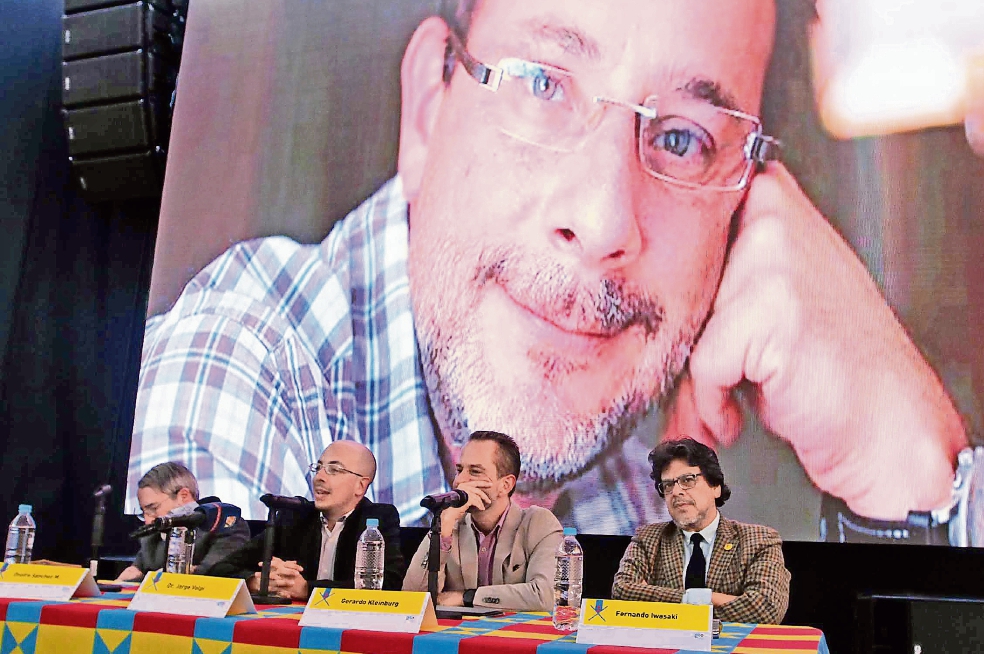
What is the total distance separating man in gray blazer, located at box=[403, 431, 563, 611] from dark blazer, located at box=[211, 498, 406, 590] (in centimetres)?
6

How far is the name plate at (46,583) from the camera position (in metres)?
1.78

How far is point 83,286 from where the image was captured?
16.0 ft

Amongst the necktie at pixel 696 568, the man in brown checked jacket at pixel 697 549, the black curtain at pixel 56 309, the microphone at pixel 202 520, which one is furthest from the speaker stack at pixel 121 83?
the necktie at pixel 696 568

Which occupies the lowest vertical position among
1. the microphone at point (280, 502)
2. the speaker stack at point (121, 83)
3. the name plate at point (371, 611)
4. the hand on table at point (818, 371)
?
the name plate at point (371, 611)

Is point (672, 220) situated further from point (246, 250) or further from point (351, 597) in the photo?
point (351, 597)

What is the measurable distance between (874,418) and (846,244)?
57 centimetres

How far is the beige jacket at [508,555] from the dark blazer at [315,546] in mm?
64

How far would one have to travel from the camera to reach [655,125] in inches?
130

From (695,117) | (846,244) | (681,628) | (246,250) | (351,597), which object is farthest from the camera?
(246,250)

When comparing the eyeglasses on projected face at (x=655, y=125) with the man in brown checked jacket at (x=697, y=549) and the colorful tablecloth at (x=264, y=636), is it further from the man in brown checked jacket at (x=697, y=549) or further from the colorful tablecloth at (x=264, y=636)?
the colorful tablecloth at (x=264, y=636)

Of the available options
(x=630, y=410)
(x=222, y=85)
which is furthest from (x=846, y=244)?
(x=222, y=85)

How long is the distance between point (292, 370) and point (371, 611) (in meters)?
2.30

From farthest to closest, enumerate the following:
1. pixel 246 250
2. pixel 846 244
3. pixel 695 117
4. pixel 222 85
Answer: pixel 222 85 < pixel 246 250 < pixel 695 117 < pixel 846 244

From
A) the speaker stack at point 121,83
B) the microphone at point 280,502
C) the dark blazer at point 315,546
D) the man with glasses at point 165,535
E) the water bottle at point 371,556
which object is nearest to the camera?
the microphone at point 280,502
